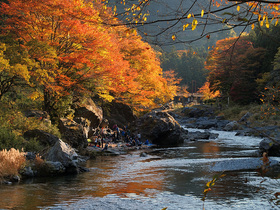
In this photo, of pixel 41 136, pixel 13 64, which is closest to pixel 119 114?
pixel 41 136

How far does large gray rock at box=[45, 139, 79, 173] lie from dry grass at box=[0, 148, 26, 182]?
1.33 meters

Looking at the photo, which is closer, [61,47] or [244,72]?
[61,47]

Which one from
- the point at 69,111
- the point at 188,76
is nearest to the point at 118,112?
the point at 69,111

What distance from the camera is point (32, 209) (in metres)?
7.32

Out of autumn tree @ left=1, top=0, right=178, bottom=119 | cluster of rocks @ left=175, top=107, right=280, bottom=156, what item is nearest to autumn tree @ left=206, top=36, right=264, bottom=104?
cluster of rocks @ left=175, top=107, right=280, bottom=156

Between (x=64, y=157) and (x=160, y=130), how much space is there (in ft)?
44.7

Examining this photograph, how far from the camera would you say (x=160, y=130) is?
2508cm

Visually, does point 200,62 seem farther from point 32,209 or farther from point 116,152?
point 32,209

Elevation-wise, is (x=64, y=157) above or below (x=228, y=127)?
below

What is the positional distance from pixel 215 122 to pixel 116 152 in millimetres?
23262

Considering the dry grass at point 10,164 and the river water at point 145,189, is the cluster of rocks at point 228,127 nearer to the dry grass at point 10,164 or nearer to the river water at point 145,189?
the river water at point 145,189

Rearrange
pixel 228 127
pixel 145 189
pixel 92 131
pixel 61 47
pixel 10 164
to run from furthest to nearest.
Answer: pixel 228 127, pixel 92 131, pixel 61 47, pixel 10 164, pixel 145 189

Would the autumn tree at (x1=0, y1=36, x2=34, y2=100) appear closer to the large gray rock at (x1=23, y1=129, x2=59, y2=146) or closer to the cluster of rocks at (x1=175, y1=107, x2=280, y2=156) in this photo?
A: the large gray rock at (x1=23, y1=129, x2=59, y2=146)

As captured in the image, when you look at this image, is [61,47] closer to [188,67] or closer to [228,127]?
[228,127]
